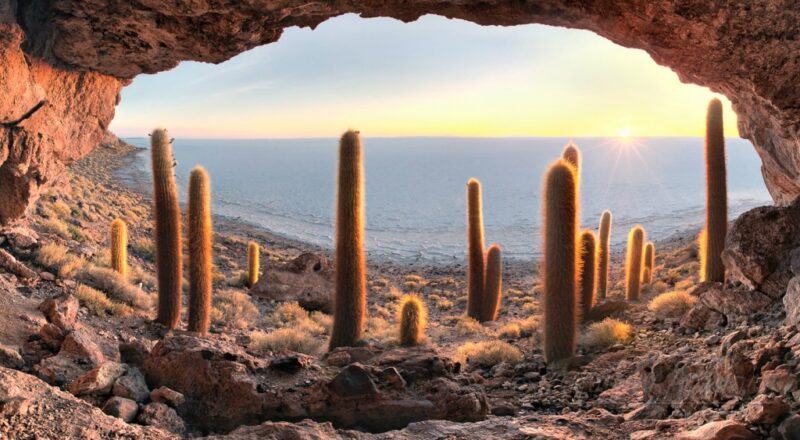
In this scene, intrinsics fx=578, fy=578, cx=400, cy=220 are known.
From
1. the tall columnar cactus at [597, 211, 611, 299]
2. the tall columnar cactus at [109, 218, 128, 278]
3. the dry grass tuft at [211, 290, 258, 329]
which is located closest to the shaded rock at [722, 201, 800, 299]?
the tall columnar cactus at [597, 211, 611, 299]

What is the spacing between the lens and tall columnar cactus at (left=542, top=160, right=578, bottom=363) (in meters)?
9.22

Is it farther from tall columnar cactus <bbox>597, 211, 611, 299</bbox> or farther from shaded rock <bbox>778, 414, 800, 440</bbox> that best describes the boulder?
shaded rock <bbox>778, 414, 800, 440</bbox>

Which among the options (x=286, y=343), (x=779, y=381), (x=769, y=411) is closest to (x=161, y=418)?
(x=769, y=411)

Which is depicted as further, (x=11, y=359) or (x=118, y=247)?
(x=118, y=247)

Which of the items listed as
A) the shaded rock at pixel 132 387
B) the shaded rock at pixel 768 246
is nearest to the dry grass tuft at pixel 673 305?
the shaded rock at pixel 768 246

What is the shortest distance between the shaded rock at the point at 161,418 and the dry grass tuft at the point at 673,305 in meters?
8.61

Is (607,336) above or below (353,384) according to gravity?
below

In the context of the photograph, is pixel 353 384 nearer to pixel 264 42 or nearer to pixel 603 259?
pixel 264 42

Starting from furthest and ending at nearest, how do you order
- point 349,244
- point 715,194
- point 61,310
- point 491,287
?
point 491,287 → point 715,194 → point 349,244 → point 61,310

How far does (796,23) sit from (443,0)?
13.4 ft

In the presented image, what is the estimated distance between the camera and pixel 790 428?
12.7 ft

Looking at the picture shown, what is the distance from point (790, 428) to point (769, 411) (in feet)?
0.64

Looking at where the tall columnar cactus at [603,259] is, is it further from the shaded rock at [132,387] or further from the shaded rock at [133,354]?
the shaded rock at [132,387]

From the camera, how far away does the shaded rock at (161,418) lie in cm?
503
